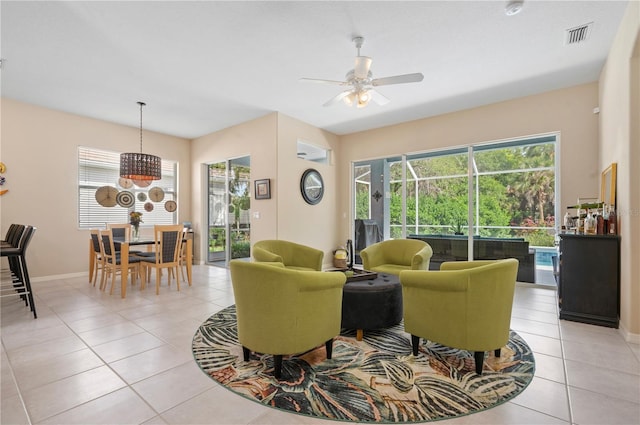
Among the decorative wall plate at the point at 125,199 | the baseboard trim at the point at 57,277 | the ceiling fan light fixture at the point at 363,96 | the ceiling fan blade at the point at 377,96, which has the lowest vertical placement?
the baseboard trim at the point at 57,277

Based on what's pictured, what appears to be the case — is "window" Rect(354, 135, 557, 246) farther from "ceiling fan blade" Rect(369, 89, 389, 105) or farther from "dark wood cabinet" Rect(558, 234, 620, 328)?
"ceiling fan blade" Rect(369, 89, 389, 105)

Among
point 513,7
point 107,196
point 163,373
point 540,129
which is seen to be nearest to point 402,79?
point 513,7

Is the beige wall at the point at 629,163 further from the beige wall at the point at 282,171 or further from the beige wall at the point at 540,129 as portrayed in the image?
the beige wall at the point at 282,171

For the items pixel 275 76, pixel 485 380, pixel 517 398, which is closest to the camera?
pixel 517 398

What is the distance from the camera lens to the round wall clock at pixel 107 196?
5.87 meters

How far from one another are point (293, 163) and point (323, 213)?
1311 mm

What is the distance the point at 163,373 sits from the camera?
7.20 ft


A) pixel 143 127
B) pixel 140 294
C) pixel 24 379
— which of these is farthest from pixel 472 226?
pixel 143 127

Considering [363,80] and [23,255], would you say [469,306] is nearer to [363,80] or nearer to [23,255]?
[363,80]

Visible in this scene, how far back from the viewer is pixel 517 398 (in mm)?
1885

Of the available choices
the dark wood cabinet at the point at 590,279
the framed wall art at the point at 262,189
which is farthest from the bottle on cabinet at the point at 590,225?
the framed wall art at the point at 262,189

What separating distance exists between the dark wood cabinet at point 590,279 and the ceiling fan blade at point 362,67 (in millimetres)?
2763

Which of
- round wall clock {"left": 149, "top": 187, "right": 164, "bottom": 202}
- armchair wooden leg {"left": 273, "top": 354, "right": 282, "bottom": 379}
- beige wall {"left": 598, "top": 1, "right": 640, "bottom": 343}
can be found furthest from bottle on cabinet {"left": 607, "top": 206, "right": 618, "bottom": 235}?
round wall clock {"left": 149, "top": 187, "right": 164, "bottom": 202}

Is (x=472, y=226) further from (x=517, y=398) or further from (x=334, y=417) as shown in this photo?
(x=334, y=417)
